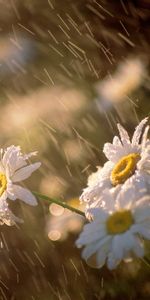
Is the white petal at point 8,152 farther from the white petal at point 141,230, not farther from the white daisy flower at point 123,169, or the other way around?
the white petal at point 141,230

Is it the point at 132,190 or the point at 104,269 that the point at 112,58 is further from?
the point at 132,190

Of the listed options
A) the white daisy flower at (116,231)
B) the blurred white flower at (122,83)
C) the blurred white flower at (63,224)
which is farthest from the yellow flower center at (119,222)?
the blurred white flower at (122,83)

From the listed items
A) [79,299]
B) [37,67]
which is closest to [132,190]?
[79,299]

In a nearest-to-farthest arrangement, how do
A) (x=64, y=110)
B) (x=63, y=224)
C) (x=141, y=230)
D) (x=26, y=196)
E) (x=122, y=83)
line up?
(x=141, y=230) → (x=26, y=196) → (x=63, y=224) → (x=64, y=110) → (x=122, y=83)

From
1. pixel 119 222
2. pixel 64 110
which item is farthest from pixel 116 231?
pixel 64 110

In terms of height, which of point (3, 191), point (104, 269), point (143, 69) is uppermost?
point (3, 191)

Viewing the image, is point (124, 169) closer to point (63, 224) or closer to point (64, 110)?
point (63, 224)
